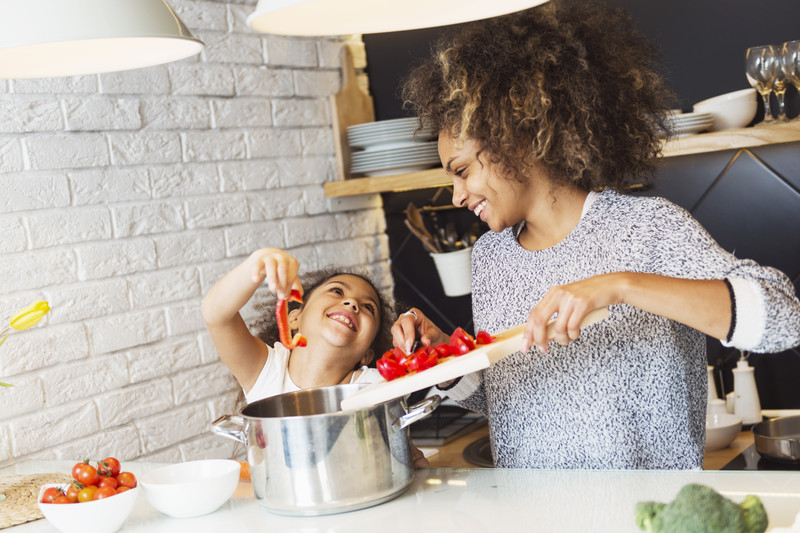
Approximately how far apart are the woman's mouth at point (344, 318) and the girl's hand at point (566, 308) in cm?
70

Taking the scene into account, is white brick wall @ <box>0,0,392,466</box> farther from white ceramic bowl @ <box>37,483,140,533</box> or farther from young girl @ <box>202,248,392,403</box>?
white ceramic bowl @ <box>37,483,140,533</box>

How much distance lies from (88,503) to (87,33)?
584mm

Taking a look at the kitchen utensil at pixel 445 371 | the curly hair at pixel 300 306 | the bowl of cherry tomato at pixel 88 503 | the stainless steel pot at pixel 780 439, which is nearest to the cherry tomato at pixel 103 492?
the bowl of cherry tomato at pixel 88 503

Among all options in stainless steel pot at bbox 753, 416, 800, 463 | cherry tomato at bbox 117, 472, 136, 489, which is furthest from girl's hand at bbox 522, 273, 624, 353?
stainless steel pot at bbox 753, 416, 800, 463

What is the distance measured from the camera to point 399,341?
1444 millimetres

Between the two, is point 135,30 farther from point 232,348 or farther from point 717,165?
point 717,165

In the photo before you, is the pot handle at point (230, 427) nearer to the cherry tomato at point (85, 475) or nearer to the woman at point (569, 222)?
the cherry tomato at point (85, 475)

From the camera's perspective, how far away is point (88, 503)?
1099 millimetres

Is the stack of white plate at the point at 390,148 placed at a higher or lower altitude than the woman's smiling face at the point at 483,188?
higher

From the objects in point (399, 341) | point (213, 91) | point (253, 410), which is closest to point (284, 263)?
point (253, 410)

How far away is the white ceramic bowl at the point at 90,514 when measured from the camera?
110 centimetres

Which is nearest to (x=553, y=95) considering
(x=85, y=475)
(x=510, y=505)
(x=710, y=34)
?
(x=510, y=505)

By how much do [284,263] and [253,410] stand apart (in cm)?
21

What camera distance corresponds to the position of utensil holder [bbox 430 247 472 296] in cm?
258
